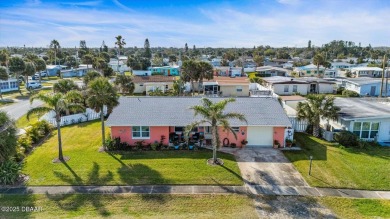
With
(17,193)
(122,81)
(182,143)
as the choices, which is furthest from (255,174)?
(122,81)

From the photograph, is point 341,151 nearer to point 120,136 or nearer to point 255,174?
point 255,174

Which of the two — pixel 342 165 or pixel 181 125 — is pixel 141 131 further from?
pixel 342 165

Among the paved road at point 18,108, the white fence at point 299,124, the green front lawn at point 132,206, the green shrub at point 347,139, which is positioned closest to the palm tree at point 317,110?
the white fence at point 299,124

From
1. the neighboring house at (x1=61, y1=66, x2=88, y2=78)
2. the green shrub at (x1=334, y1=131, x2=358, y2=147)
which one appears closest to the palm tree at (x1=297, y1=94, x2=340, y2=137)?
the green shrub at (x1=334, y1=131, x2=358, y2=147)

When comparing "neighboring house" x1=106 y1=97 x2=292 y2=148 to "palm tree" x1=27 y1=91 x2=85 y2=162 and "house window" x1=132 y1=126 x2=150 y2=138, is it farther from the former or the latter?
"palm tree" x1=27 y1=91 x2=85 y2=162

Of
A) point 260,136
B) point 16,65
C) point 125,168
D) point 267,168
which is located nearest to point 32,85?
point 16,65

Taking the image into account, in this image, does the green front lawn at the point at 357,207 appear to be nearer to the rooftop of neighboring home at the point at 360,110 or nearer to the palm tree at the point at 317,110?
the palm tree at the point at 317,110

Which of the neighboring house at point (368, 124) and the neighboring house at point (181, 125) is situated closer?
the neighboring house at point (181, 125)
